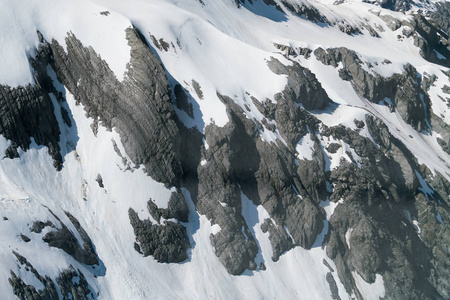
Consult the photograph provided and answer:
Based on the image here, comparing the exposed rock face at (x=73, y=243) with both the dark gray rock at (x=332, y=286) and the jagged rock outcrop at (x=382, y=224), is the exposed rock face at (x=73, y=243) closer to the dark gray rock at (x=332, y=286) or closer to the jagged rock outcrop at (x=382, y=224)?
the dark gray rock at (x=332, y=286)

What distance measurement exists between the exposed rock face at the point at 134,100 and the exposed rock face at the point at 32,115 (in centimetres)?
246

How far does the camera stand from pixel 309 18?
95.6 metres

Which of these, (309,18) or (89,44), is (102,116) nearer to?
(89,44)

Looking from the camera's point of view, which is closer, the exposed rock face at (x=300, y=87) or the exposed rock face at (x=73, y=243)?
the exposed rock face at (x=73, y=243)

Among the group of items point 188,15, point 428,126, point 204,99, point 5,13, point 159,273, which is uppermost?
point 5,13

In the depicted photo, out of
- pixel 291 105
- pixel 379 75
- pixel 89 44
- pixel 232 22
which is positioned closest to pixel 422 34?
pixel 379 75

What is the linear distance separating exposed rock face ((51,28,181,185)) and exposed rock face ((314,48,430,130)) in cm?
4013

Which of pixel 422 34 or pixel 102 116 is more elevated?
pixel 102 116

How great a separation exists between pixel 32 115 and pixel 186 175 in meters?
16.0

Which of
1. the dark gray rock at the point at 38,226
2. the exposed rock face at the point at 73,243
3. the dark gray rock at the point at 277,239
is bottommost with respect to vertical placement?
the dark gray rock at the point at 277,239

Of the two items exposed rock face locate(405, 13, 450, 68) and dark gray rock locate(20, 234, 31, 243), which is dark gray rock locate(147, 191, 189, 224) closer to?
dark gray rock locate(20, 234, 31, 243)

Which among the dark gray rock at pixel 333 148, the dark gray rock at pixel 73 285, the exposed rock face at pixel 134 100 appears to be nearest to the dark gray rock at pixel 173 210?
the exposed rock face at pixel 134 100

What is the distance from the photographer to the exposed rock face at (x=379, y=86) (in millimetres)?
74188

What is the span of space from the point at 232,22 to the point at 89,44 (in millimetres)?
36672
